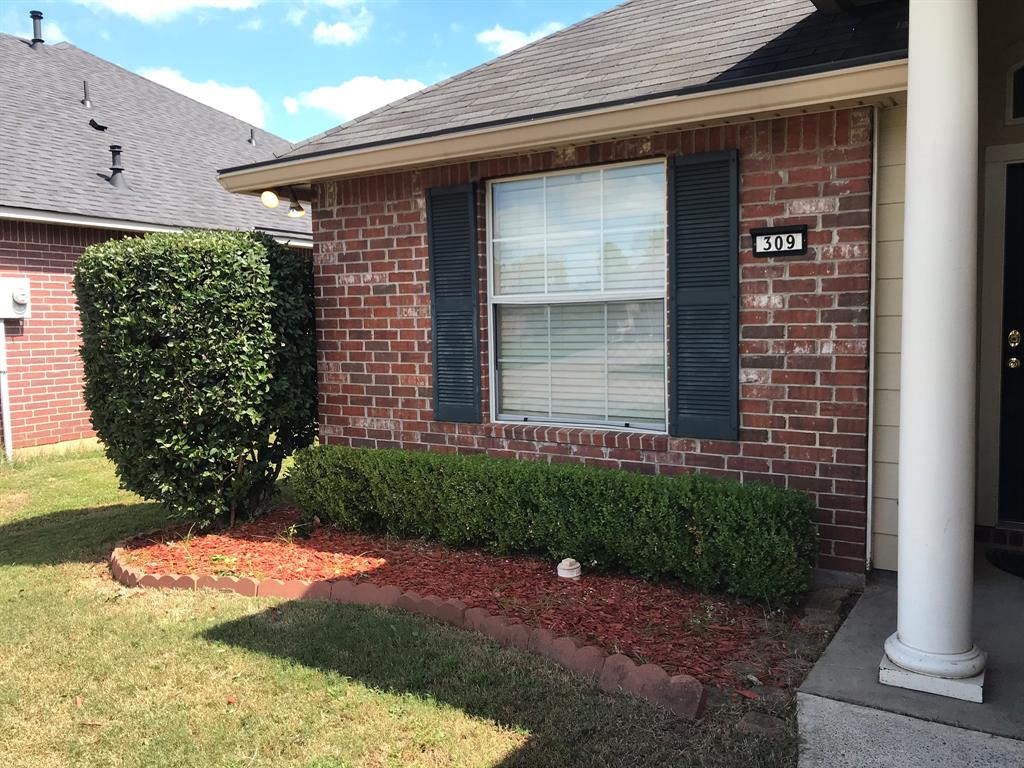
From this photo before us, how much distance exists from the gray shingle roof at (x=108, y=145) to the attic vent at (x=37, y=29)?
12 centimetres

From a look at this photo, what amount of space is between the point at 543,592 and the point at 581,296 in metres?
1.97

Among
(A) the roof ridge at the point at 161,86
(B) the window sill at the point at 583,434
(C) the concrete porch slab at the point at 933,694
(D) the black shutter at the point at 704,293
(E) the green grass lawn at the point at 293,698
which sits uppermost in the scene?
(A) the roof ridge at the point at 161,86

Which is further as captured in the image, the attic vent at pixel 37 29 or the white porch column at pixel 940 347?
the attic vent at pixel 37 29

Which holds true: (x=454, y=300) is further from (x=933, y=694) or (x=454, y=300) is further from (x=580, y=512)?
(x=933, y=694)

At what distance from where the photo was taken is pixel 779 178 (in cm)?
454

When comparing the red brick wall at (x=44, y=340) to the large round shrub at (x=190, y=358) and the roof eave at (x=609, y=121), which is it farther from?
the roof eave at (x=609, y=121)

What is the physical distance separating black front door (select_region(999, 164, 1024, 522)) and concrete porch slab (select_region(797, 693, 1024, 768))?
7.95ft

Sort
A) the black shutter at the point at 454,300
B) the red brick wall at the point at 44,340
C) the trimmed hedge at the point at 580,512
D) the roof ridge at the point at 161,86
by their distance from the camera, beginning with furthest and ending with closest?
the roof ridge at the point at 161,86, the red brick wall at the point at 44,340, the black shutter at the point at 454,300, the trimmed hedge at the point at 580,512

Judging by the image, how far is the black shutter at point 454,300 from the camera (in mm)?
5715

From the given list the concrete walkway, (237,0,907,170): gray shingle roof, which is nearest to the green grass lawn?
the concrete walkway

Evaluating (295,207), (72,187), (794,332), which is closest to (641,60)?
(794,332)

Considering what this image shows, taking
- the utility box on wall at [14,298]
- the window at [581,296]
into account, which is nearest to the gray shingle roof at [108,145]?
the utility box on wall at [14,298]

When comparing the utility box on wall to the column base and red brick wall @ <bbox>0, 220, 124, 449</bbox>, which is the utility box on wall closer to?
red brick wall @ <bbox>0, 220, 124, 449</bbox>

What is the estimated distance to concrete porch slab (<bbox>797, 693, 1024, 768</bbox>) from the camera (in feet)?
8.91
